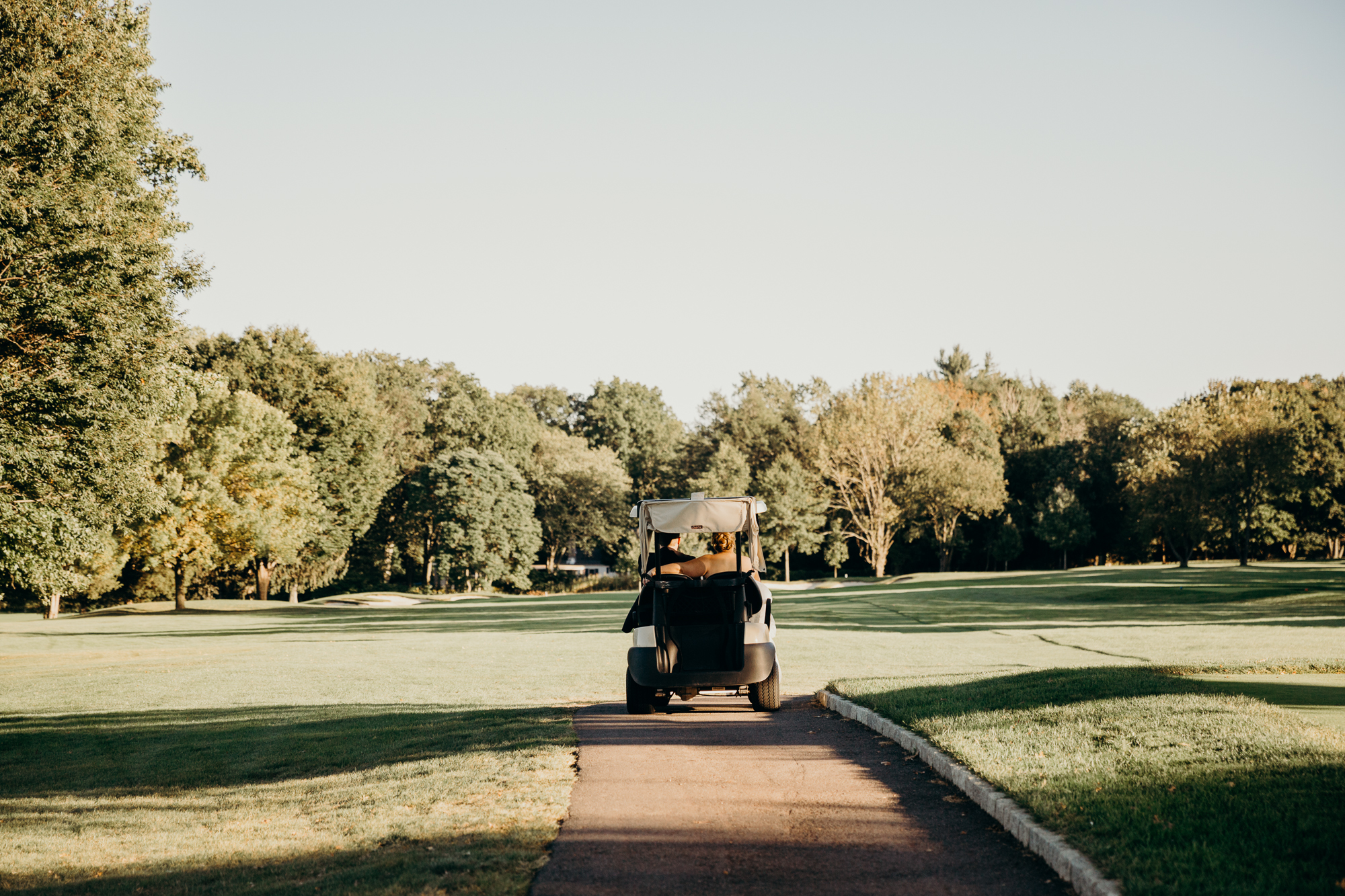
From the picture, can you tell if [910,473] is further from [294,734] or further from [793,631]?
[294,734]

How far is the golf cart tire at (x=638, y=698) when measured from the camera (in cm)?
1115

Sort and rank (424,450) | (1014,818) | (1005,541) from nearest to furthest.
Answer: (1014,818), (1005,541), (424,450)

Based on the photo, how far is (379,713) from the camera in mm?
13070

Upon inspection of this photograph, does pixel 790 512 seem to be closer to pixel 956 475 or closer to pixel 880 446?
pixel 880 446

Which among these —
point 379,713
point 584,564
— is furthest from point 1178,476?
point 584,564

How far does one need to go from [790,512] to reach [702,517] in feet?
161

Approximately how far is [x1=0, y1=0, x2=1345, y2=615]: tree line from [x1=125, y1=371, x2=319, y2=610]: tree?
132 mm

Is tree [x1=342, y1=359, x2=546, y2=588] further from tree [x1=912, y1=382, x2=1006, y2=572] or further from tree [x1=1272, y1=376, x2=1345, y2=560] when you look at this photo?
tree [x1=1272, y1=376, x2=1345, y2=560]

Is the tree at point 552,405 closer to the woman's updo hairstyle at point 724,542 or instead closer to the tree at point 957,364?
the tree at point 957,364

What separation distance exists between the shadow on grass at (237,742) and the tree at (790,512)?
46.6 meters

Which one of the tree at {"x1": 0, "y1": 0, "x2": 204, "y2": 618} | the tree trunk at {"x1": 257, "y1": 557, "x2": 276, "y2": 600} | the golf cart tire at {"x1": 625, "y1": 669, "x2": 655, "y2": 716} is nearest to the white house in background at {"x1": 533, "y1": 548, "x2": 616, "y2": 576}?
the tree trunk at {"x1": 257, "y1": 557, "x2": 276, "y2": 600}

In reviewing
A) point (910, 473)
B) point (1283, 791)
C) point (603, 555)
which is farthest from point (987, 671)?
point (603, 555)

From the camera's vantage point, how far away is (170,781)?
32.6 ft

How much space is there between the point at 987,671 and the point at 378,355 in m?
68.4
